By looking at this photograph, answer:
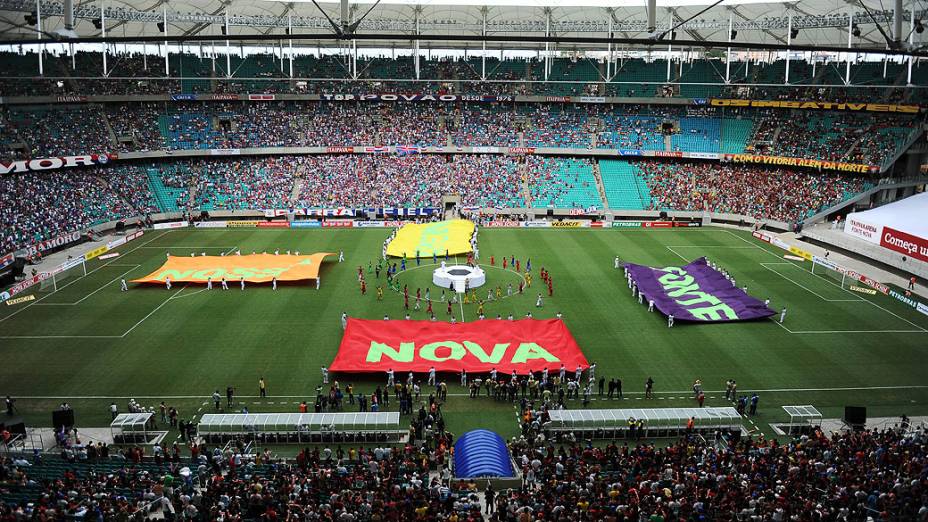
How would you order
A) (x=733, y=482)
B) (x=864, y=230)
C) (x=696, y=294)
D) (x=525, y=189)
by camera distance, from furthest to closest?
(x=525, y=189)
(x=864, y=230)
(x=696, y=294)
(x=733, y=482)

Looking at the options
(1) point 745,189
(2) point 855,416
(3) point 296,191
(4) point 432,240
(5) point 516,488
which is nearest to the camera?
(5) point 516,488

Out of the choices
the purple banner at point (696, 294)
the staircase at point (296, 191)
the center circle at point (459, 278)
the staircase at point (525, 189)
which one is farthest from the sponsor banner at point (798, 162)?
the staircase at point (296, 191)

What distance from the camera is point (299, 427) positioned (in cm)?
2139

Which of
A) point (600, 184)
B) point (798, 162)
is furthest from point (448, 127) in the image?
point (798, 162)

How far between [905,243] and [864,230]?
388 cm

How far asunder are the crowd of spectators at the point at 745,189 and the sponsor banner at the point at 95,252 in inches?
1702

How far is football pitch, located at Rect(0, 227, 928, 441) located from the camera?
24688 mm

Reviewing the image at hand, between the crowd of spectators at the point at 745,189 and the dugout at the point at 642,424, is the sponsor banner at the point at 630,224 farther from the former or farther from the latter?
the dugout at the point at 642,424

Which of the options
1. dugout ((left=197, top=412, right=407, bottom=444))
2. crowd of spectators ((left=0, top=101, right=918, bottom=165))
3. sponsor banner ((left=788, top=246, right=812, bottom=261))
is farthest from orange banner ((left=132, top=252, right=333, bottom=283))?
sponsor banner ((left=788, top=246, right=812, bottom=261))

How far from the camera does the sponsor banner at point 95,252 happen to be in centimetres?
4312

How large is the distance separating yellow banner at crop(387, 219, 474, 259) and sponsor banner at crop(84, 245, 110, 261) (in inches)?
744

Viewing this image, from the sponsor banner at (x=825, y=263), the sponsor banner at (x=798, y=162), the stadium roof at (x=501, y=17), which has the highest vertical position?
the stadium roof at (x=501, y=17)

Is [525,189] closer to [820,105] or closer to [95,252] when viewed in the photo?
[820,105]

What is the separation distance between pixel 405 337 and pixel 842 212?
134 ft
